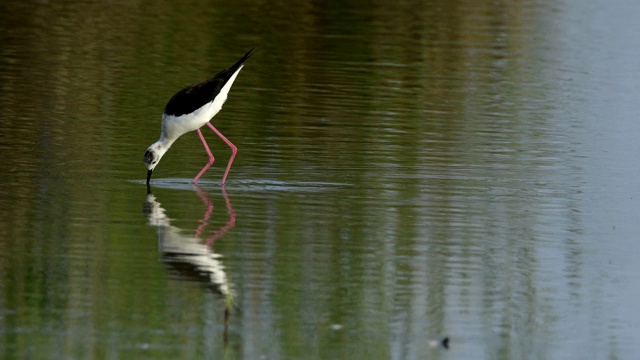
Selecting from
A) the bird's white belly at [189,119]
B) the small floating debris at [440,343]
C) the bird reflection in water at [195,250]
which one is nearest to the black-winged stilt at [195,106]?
the bird's white belly at [189,119]

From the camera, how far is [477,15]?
26.2m

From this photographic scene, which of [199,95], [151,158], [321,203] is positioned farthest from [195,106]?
[321,203]

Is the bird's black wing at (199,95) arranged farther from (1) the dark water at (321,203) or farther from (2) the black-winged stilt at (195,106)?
(1) the dark water at (321,203)

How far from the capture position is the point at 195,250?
9.09 meters

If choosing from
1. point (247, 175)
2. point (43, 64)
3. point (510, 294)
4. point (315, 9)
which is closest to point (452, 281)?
point (510, 294)

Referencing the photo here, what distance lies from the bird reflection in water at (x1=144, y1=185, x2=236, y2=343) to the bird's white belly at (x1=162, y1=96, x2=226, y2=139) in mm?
1302

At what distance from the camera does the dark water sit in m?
7.43

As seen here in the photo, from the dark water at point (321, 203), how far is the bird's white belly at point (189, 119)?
0.39 meters

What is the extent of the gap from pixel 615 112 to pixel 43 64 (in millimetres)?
7174

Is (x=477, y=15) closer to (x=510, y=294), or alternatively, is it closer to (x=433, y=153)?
(x=433, y=153)

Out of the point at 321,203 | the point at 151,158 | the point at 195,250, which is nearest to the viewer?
the point at 195,250

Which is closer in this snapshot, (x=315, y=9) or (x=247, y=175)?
(x=247, y=175)

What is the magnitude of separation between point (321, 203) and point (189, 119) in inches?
71.2

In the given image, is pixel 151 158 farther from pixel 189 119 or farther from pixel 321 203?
pixel 321 203
